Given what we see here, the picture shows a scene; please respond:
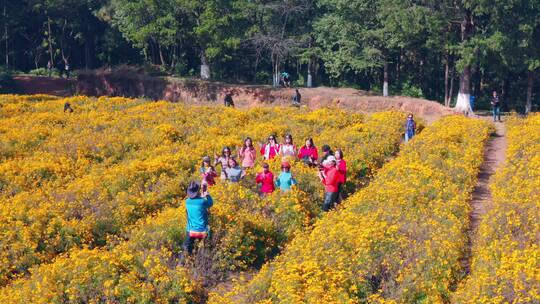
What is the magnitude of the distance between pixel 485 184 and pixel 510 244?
7.16 meters

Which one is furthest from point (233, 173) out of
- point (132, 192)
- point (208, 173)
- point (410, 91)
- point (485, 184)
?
point (410, 91)

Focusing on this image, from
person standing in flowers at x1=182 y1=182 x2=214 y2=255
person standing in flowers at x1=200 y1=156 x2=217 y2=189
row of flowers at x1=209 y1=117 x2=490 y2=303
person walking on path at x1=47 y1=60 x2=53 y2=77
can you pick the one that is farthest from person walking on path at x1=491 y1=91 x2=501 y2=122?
person walking on path at x1=47 y1=60 x2=53 y2=77

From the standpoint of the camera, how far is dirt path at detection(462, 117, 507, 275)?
12.0 metres

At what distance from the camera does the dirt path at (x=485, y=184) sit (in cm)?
1198

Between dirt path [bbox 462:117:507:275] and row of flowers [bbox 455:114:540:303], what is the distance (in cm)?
33

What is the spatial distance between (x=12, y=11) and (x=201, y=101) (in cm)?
2067

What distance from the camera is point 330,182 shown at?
1345 centimetres

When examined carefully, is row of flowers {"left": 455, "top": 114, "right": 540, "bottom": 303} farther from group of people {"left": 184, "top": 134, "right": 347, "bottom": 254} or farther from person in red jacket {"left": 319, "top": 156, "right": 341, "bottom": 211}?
group of people {"left": 184, "top": 134, "right": 347, "bottom": 254}

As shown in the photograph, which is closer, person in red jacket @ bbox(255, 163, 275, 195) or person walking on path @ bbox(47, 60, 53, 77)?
person in red jacket @ bbox(255, 163, 275, 195)

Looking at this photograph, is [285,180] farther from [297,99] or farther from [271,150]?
[297,99]

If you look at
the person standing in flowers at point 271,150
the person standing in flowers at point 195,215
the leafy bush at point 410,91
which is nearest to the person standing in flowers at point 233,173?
the person standing in flowers at point 271,150

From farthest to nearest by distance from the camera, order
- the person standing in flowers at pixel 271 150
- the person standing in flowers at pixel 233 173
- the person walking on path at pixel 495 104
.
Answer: the person walking on path at pixel 495 104, the person standing in flowers at pixel 271 150, the person standing in flowers at pixel 233 173

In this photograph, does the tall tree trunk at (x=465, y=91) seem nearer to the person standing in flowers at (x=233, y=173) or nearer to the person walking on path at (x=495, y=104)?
the person walking on path at (x=495, y=104)

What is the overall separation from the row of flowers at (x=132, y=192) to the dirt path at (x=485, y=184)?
3.17m
